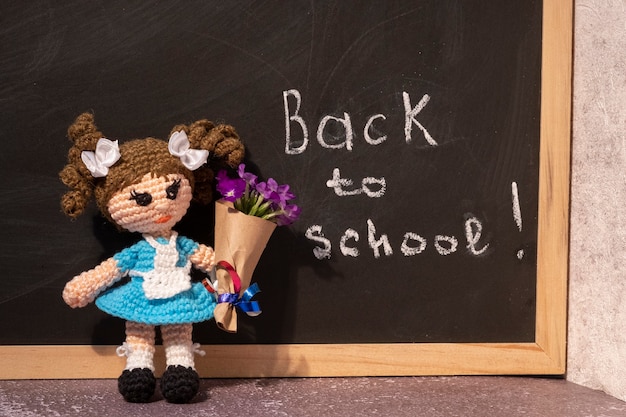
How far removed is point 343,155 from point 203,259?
0.95 feet

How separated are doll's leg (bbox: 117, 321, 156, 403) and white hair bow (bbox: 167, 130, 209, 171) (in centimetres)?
26

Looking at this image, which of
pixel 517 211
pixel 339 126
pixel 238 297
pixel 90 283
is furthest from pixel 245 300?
pixel 517 211

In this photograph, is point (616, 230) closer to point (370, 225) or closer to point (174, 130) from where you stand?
point (370, 225)

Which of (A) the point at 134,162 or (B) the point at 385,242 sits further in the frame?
(B) the point at 385,242

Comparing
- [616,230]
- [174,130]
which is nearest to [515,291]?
[616,230]

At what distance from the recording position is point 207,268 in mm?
1319

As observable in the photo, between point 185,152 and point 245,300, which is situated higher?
point 185,152

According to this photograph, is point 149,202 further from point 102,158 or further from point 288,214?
point 288,214

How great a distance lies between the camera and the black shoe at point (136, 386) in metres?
1.23

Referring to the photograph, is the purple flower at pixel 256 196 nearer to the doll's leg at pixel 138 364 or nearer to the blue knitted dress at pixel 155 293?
the blue knitted dress at pixel 155 293

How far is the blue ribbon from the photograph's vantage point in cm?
127

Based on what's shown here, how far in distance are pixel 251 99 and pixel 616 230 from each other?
2.01ft

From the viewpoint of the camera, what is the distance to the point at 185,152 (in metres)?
1.28

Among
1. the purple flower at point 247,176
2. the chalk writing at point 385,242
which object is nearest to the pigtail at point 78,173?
the purple flower at point 247,176
